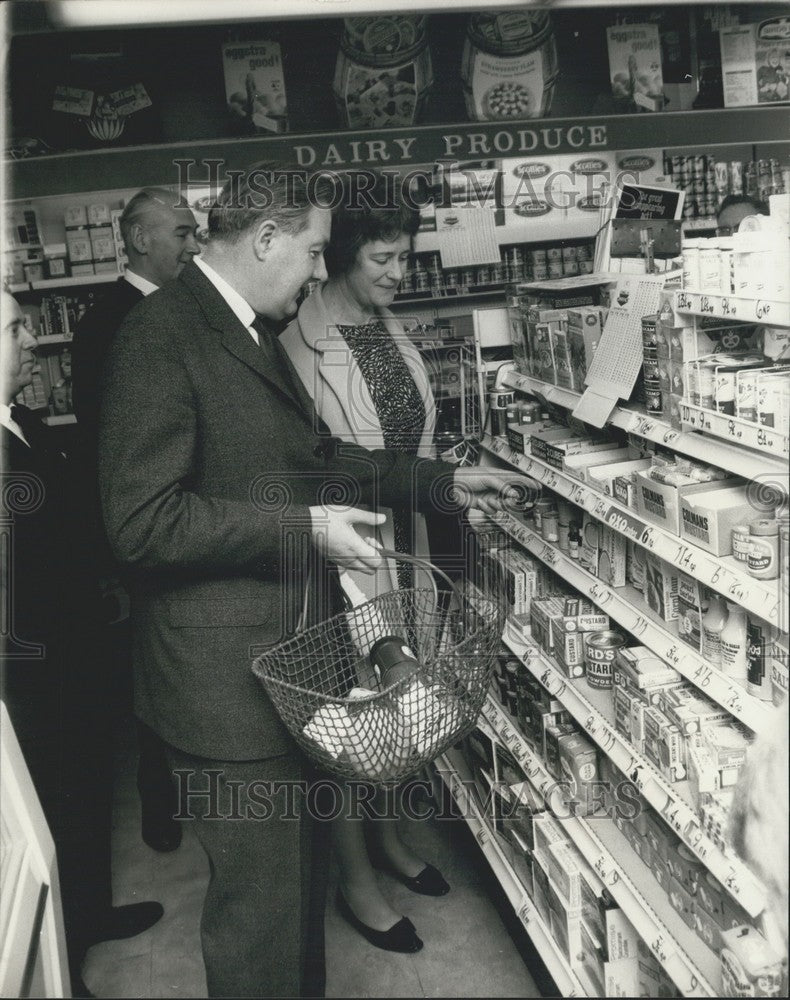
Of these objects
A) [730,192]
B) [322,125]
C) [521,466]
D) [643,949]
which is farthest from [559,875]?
[730,192]

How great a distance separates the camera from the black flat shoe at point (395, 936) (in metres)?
2.91

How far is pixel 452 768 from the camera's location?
11.8 ft

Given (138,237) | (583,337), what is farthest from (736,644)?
(138,237)

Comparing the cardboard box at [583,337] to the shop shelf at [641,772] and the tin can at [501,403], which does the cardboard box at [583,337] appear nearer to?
the tin can at [501,403]

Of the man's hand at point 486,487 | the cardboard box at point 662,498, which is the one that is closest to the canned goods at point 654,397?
the cardboard box at point 662,498

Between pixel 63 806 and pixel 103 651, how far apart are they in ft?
2.06

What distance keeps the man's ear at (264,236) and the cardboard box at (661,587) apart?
122cm

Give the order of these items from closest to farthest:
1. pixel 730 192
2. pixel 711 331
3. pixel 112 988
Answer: pixel 711 331 < pixel 112 988 < pixel 730 192

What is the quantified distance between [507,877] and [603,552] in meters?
1.07

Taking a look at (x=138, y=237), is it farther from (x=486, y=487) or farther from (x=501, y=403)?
(x=486, y=487)

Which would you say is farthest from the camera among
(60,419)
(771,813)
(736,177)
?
(60,419)

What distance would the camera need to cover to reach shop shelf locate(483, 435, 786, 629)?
1.77 m

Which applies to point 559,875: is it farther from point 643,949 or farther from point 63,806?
point 63,806

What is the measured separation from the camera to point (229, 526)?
187 centimetres
